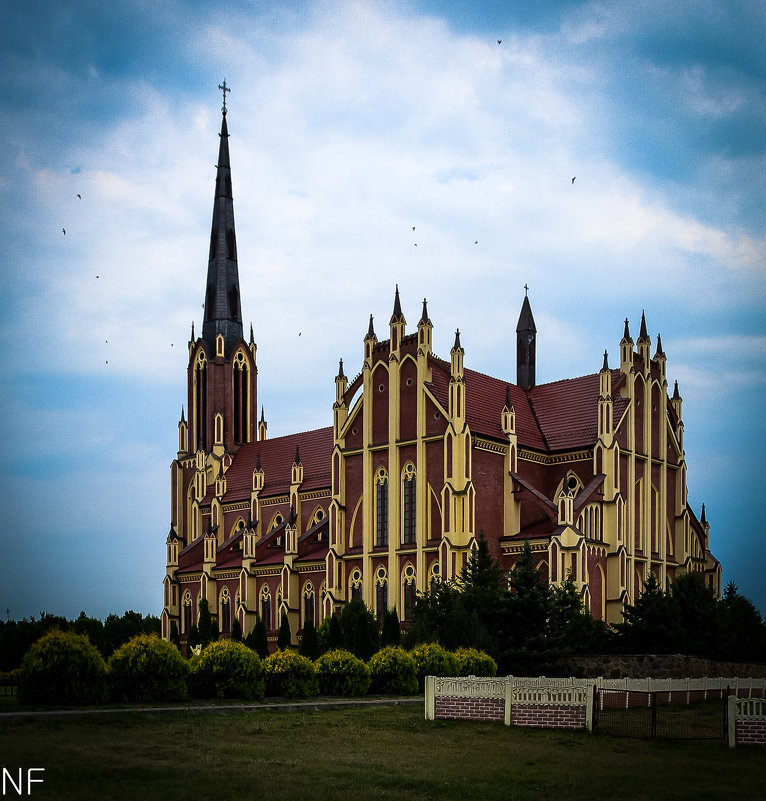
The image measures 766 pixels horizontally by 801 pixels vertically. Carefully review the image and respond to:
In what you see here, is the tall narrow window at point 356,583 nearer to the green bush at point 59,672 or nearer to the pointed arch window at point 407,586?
the pointed arch window at point 407,586

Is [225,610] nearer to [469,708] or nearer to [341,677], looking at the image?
[341,677]

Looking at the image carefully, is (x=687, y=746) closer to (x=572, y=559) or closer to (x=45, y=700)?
(x=45, y=700)

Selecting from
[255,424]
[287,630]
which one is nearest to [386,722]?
[287,630]

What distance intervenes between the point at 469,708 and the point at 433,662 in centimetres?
909

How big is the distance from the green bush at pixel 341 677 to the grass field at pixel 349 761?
803 centimetres

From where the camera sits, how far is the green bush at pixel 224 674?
95.3ft

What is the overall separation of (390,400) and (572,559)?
12.8 m

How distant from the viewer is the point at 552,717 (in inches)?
907

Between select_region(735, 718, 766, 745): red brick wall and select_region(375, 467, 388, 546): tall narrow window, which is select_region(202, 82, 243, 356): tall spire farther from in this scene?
select_region(735, 718, 766, 745): red brick wall

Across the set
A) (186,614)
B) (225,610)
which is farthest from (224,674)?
(186,614)

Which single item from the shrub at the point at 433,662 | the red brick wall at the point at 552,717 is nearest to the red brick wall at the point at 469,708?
the red brick wall at the point at 552,717

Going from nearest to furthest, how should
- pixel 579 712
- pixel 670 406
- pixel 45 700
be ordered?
pixel 579 712 < pixel 45 700 < pixel 670 406

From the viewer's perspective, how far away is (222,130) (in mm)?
85188

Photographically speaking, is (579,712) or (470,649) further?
(470,649)
